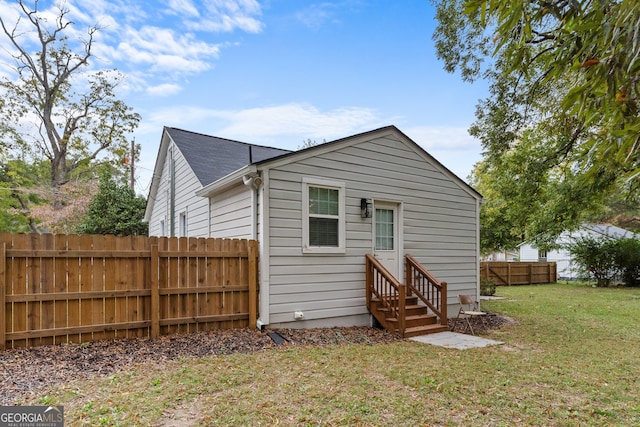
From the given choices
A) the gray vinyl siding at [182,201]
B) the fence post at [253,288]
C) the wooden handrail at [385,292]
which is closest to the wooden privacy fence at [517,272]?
the wooden handrail at [385,292]

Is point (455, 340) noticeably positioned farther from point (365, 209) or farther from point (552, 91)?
point (552, 91)

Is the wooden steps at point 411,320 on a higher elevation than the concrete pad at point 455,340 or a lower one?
higher

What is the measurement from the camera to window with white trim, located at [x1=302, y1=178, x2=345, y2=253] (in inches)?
270

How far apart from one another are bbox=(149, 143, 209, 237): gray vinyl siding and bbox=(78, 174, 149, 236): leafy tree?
3.19 meters

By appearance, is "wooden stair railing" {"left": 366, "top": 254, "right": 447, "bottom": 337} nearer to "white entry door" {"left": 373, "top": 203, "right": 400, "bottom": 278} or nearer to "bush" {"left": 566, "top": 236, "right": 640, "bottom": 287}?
"white entry door" {"left": 373, "top": 203, "right": 400, "bottom": 278}

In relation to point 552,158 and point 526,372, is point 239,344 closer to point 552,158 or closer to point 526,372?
point 526,372

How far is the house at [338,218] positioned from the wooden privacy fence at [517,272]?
997 cm

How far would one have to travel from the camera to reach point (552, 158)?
1093 cm

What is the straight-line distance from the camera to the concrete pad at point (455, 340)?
6223 mm

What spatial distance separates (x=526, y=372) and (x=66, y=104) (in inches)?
937

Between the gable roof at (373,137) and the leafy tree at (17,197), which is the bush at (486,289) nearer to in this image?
the gable roof at (373,137)

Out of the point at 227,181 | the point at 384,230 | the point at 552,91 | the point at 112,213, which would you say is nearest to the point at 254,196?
the point at 227,181

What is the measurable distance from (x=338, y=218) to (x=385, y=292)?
164 cm

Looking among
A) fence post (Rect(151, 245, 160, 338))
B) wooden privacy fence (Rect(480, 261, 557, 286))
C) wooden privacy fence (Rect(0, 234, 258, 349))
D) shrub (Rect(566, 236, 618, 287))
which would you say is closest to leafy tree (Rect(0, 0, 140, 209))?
wooden privacy fence (Rect(0, 234, 258, 349))
